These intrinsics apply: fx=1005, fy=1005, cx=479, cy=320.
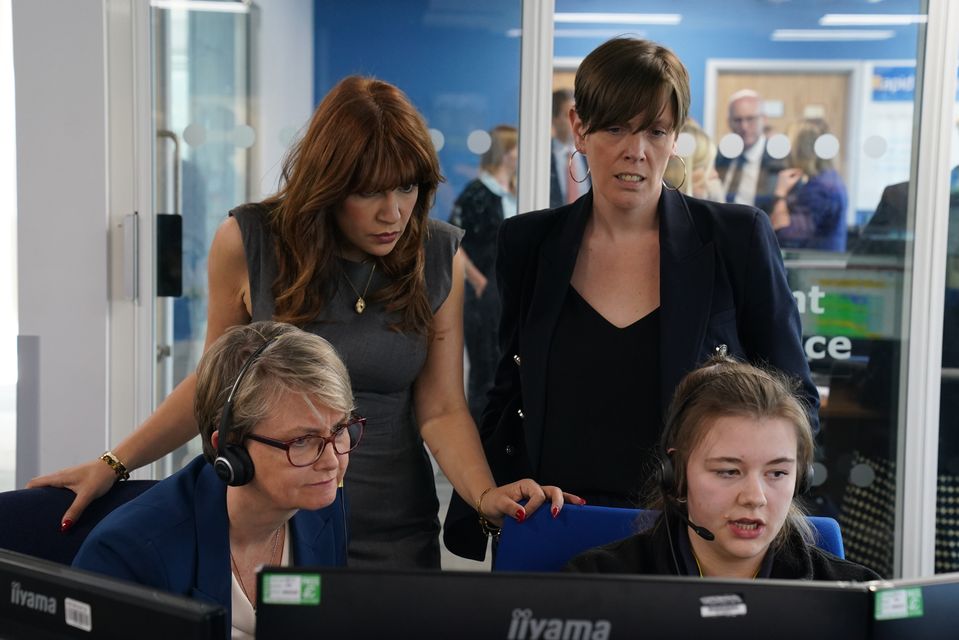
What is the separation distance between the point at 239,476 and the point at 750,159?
→ 96.4 inches

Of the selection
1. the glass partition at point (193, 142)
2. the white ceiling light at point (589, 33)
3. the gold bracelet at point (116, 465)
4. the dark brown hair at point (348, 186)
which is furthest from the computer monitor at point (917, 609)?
the glass partition at point (193, 142)

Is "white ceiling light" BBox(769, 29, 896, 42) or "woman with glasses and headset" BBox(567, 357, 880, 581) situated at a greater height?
"white ceiling light" BBox(769, 29, 896, 42)

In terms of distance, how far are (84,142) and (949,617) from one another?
9.79 feet

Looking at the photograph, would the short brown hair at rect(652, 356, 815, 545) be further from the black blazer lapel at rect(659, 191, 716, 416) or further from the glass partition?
the glass partition

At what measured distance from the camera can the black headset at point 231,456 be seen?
138 centimetres

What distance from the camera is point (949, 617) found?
90cm

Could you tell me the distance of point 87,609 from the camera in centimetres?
87

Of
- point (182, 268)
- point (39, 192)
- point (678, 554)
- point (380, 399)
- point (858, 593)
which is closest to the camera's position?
point (858, 593)

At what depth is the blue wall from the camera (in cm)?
329

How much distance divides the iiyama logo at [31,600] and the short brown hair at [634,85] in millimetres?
1229

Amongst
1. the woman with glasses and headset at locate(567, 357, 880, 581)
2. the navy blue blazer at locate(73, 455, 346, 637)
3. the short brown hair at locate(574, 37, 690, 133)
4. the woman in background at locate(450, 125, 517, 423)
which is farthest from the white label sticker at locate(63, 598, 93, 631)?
the woman in background at locate(450, 125, 517, 423)

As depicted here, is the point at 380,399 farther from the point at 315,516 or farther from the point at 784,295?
the point at 784,295

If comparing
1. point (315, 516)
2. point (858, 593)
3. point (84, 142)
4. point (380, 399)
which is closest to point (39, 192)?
point (84, 142)

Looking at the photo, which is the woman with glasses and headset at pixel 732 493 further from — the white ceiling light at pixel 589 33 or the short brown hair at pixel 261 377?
the white ceiling light at pixel 589 33
